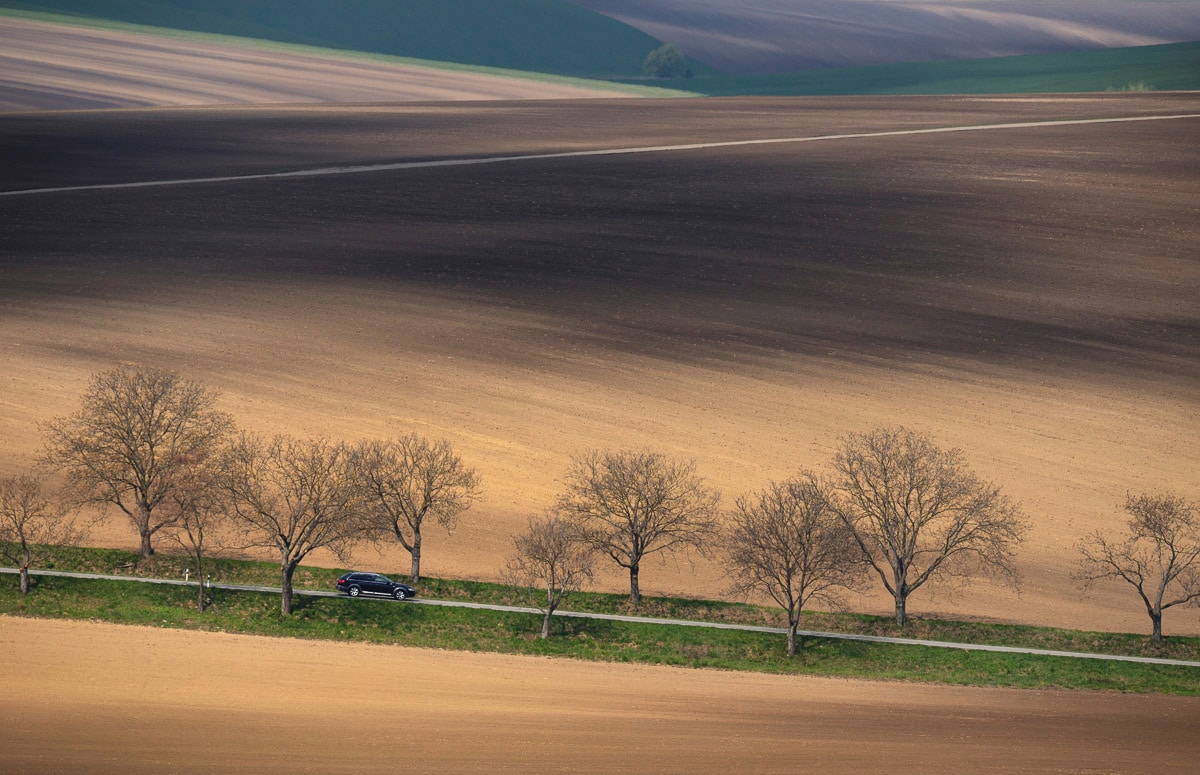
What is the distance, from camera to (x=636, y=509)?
→ 53375 mm

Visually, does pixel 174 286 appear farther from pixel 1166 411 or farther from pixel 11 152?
pixel 1166 411

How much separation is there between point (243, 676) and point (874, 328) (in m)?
46.7

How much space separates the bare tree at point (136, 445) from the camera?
2127 inches

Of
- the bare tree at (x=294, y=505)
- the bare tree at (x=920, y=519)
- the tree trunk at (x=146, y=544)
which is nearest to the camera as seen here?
the bare tree at (x=294, y=505)

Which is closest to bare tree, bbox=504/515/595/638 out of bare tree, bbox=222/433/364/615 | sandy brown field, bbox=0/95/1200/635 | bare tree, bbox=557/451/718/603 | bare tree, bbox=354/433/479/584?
bare tree, bbox=557/451/718/603

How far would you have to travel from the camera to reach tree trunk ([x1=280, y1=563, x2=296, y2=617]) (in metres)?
48.0

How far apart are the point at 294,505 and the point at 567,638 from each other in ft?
41.0

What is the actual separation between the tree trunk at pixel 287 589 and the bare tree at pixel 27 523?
8805mm

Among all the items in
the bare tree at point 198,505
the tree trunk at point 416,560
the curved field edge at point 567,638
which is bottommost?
the curved field edge at point 567,638

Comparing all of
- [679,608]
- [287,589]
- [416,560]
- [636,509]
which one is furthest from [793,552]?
[287,589]

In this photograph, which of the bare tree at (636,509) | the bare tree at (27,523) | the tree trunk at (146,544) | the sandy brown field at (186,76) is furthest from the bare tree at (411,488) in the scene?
the sandy brown field at (186,76)

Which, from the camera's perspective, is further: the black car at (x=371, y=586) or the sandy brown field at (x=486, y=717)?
the black car at (x=371, y=586)

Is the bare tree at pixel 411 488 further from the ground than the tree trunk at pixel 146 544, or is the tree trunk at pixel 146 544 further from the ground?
the bare tree at pixel 411 488

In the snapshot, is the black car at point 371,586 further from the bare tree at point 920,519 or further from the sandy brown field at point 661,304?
the bare tree at point 920,519
